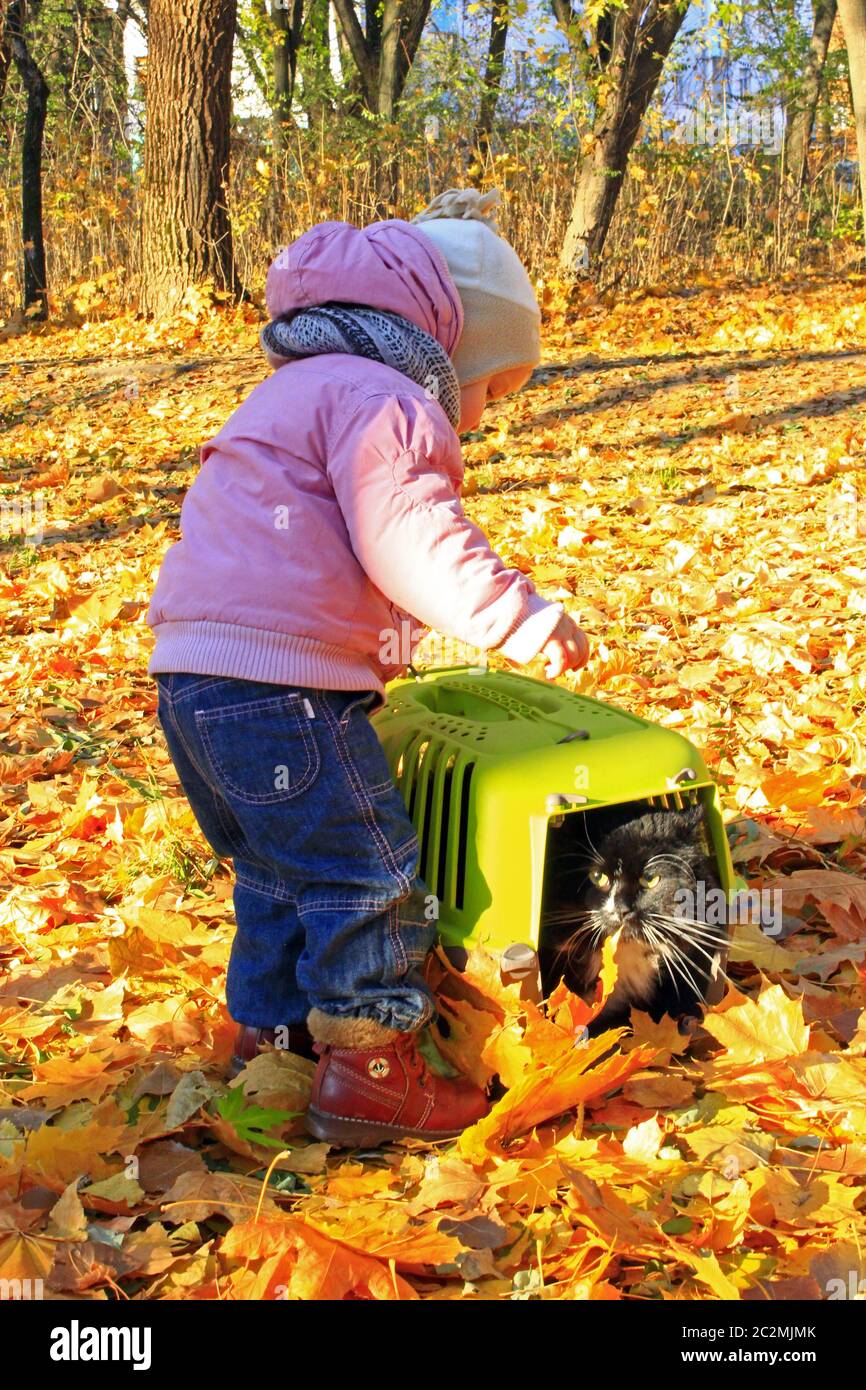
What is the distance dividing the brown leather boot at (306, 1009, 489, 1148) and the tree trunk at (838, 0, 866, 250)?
616 cm

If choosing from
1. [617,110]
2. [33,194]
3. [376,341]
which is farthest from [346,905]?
[33,194]

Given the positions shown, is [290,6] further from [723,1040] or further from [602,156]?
[723,1040]

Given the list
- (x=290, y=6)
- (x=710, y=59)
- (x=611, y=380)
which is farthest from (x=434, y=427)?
(x=290, y=6)

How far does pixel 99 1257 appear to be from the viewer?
1.65 m

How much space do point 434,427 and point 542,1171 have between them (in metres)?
1.03

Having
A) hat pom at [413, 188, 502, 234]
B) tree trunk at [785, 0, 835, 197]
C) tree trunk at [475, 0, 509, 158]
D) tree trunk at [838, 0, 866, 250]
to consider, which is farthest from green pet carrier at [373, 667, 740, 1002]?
tree trunk at [785, 0, 835, 197]

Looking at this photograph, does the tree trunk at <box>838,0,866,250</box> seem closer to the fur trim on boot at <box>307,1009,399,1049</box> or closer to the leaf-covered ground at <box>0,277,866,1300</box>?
the leaf-covered ground at <box>0,277,866,1300</box>

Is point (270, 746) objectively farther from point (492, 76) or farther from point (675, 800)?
point (492, 76)

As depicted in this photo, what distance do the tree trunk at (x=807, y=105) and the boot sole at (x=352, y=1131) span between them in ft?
42.7

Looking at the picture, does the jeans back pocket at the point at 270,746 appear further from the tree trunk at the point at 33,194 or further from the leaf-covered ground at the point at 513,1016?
the tree trunk at the point at 33,194

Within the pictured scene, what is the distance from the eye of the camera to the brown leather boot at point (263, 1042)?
6.97 feet

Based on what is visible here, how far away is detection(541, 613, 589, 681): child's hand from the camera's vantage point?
6.06 feet

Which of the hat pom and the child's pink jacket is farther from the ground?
the hat pom

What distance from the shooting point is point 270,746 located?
1884mm
